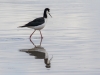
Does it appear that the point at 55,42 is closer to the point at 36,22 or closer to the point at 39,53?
the point at 39,53

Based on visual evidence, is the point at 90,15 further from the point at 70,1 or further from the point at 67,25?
A: the point at 70,1

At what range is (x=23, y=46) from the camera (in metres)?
13.0

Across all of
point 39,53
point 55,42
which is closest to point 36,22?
point 55,42

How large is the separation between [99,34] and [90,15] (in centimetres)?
471

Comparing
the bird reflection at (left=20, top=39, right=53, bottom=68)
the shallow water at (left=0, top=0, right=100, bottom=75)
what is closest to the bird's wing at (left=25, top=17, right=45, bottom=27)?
the shallow water at (left=0, top=0, right=100, bottom=75)

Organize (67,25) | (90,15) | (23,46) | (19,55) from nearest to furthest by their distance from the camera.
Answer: (19,55) < (23,46) < (67,25) < (90,15)

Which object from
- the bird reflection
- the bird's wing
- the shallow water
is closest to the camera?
the shallow water

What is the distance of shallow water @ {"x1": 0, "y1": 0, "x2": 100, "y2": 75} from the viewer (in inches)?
407

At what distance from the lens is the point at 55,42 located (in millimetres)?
13523

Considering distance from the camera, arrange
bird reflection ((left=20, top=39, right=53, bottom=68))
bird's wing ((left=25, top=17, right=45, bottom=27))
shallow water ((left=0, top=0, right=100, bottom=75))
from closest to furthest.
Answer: shallow water ((left=0, top=0, right=100, bottom=75)), bird reflection ((left=20, top=39, right=53, bottom=68)), bird's wing ((left=25, top=17, right=45, bottom=27))

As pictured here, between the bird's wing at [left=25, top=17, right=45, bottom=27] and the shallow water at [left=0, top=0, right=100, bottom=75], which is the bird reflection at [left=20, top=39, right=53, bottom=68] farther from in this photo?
the bird's wing at [left=25, top=17, right=45, bottom=27]

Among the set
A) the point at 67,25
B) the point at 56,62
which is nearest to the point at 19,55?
the point at 56,62

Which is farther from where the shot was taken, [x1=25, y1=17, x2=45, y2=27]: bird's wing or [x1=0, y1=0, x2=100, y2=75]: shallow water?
[x1=25, y1=17, x2=45, y2=27]: bird's wing

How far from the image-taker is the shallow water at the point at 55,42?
33.9ft
